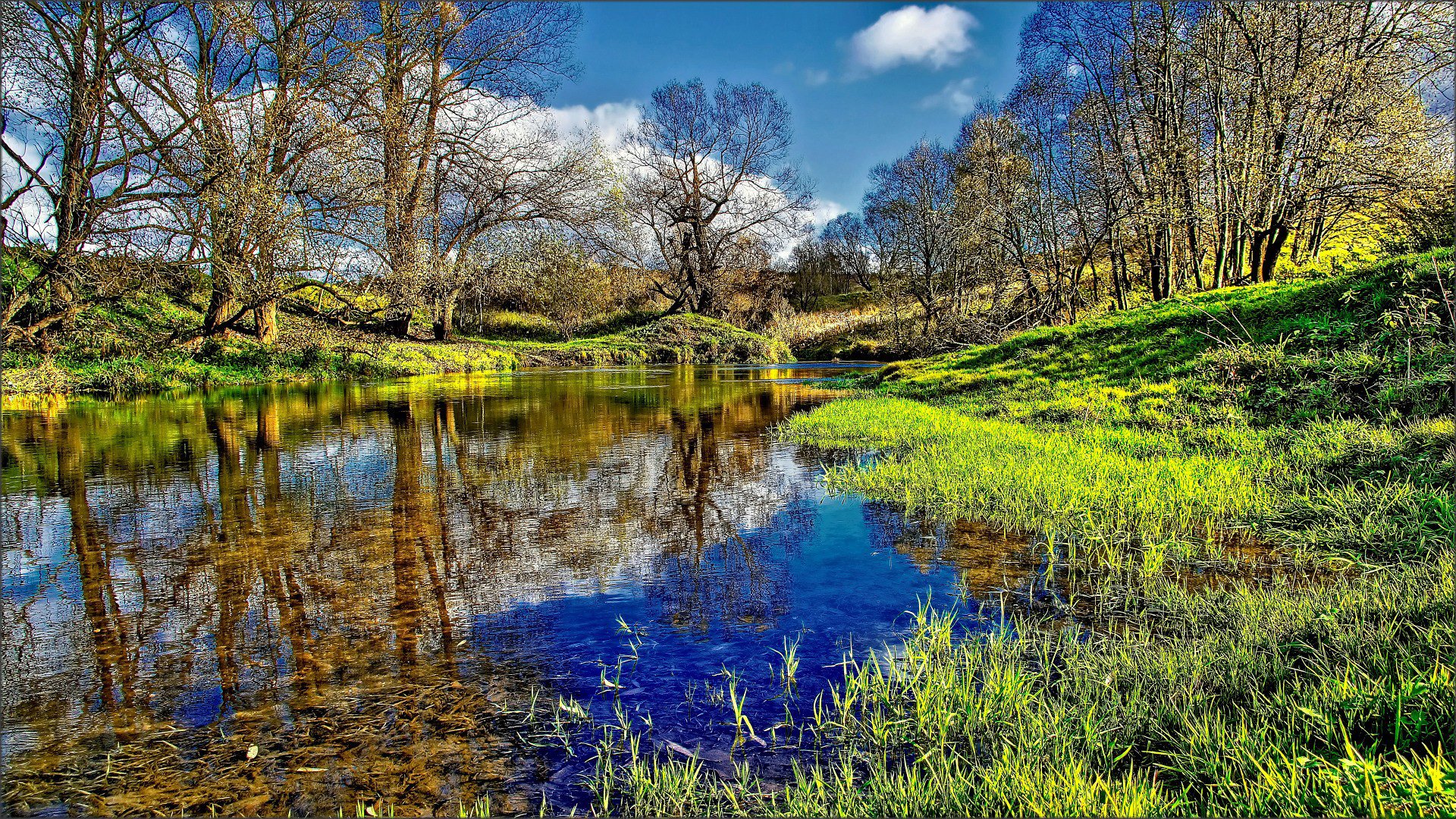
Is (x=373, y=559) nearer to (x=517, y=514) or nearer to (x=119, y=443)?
(x=517, y=514)

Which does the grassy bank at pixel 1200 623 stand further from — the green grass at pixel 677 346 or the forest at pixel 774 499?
the green grass at pixel 677 346

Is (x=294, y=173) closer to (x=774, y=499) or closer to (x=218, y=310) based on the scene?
A: (x=218, y=310)

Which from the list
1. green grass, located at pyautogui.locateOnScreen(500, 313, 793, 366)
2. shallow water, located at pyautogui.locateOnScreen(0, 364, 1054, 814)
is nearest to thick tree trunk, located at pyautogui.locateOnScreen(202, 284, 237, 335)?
shallow water, located at pyautogui.locateOnScreen(0, 364, 1054, 814)

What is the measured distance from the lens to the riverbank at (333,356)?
1400cm

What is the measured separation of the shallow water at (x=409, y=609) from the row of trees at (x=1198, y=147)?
1002cm

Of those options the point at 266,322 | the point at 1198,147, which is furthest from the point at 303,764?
the point at 266,322

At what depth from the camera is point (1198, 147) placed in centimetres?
1445

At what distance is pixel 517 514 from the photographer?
18.0ft

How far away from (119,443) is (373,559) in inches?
259

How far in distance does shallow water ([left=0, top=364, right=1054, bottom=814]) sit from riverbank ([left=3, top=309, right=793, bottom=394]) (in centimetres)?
799

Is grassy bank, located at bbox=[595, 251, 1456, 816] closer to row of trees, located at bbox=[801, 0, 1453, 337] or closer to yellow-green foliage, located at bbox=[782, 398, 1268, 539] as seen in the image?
yellow-green foliage, located at bbox=[782, 398, 1268, 539]

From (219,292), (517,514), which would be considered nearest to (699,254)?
(219,292)

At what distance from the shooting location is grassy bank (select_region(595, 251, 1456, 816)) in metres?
2.02

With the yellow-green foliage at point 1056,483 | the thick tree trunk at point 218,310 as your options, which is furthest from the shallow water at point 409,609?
the thick tree trunk at point 218,310
